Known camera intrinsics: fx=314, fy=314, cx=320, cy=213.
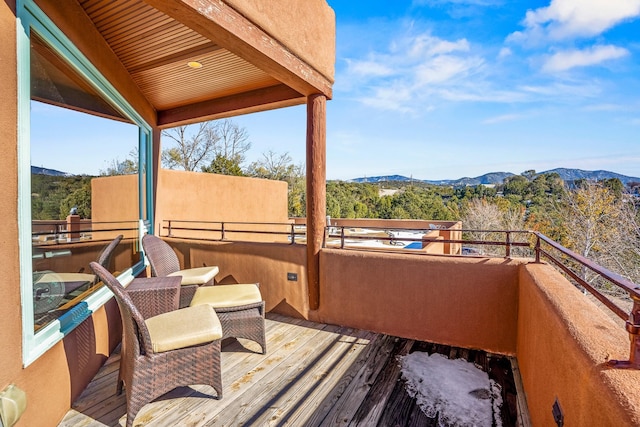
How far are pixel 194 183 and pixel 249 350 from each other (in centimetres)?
553

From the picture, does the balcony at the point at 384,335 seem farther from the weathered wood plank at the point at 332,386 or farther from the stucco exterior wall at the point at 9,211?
the stucco exterior wall at the point at 9,211

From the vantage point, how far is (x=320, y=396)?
86.0 inches

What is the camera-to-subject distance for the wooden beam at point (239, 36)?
1930 mm

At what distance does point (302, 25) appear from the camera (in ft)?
9.80

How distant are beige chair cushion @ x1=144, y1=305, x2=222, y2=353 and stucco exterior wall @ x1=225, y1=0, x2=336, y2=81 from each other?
2178mm

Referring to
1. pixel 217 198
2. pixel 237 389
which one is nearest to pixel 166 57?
pixel 237 389

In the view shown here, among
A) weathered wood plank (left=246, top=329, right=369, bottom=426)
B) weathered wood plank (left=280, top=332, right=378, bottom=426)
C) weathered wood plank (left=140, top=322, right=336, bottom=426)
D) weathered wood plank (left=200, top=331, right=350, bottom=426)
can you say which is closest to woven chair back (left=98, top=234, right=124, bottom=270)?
weathered wood plank (left=140, top=322, right=336, bottom=426)

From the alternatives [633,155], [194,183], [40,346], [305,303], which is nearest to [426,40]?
[194,183]

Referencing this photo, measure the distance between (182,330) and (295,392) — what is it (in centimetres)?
90

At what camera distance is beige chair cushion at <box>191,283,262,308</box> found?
272cm

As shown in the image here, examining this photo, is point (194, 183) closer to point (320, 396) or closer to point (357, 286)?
point (357, 286)

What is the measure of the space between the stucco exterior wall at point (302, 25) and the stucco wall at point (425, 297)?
208 cm

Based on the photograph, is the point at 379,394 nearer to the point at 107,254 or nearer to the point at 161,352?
the point at 161,352

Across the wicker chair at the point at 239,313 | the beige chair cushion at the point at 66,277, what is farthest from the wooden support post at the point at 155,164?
the wicker chair at the point at 239,313
